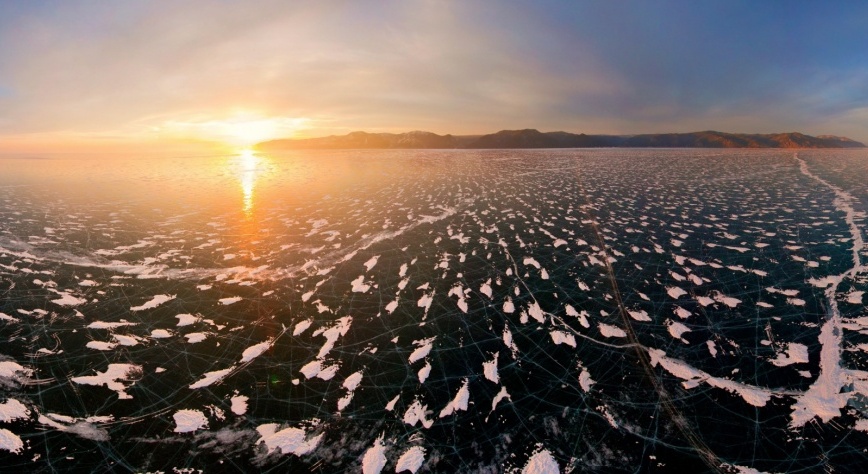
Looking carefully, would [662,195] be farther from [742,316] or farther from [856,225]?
[742,316]

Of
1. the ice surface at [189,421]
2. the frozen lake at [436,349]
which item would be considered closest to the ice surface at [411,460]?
the frozen lake at [436,349]

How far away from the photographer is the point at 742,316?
6344mm

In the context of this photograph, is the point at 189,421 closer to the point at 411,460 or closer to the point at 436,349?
the point at 411,460

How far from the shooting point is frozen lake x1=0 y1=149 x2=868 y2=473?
3783mm

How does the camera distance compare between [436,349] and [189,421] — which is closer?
[189,421]

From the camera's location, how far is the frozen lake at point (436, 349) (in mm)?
3783

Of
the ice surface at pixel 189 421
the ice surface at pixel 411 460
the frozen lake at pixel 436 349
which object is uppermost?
the frozen lake at pixel 436 349

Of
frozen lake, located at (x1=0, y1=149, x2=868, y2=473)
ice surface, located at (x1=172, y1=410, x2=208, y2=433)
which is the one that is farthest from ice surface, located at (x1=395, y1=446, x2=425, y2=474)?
ice surface, located at (x1=172, y1=410, x2=208, y2=433)

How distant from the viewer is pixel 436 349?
5.46 metres

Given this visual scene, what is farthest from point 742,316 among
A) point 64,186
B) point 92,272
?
point 64,186

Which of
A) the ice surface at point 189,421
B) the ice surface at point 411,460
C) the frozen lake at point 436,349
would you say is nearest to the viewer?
the ice surface at point 411,460

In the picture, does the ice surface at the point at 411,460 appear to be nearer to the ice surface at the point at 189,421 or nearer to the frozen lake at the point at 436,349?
the frozen lake at the point at 436,349

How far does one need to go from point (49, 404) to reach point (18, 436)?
484 millimetres

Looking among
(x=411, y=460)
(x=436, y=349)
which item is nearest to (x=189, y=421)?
(x=411, y=460)
